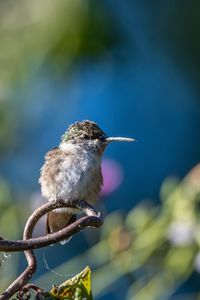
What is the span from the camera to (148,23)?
6.92m

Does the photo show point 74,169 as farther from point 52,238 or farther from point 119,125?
point 119,125

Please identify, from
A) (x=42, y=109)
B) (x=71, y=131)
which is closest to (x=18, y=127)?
(x=42, y=109)

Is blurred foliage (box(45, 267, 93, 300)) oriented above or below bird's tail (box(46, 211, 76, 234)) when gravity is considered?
below

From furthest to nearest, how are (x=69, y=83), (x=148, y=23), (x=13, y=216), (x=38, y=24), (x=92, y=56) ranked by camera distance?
(x=148, y=23) < (x=69, y=83) < (x=92, y=56) < (x=38, y=24) < (x=13, y=216)

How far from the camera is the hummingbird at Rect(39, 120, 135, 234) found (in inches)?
62.4

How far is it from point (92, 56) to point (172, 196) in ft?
5.57

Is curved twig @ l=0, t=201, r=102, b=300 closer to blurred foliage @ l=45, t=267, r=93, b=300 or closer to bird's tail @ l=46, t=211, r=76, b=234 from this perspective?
blurred foliage @ l=45, t=267, r=93, b=300

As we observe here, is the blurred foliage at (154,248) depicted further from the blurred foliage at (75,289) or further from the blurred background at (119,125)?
the blurred foliage at (75,289)

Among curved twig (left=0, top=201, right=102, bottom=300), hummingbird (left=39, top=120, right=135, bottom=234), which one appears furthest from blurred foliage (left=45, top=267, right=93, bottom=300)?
hummingbird (left=39, top=120, right=135, bottom=234)

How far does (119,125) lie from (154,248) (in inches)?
158

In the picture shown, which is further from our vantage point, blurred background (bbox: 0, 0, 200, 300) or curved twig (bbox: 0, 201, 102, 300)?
blurred background (bbox: 0, 0, 200, 300)

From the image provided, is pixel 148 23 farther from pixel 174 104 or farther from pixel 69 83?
pixel 69 83

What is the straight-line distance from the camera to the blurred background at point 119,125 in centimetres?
215

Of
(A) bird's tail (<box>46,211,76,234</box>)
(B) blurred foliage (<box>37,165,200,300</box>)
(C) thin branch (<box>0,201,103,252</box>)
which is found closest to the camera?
(C) thin branch (<box>0,201,103,252</box>)
